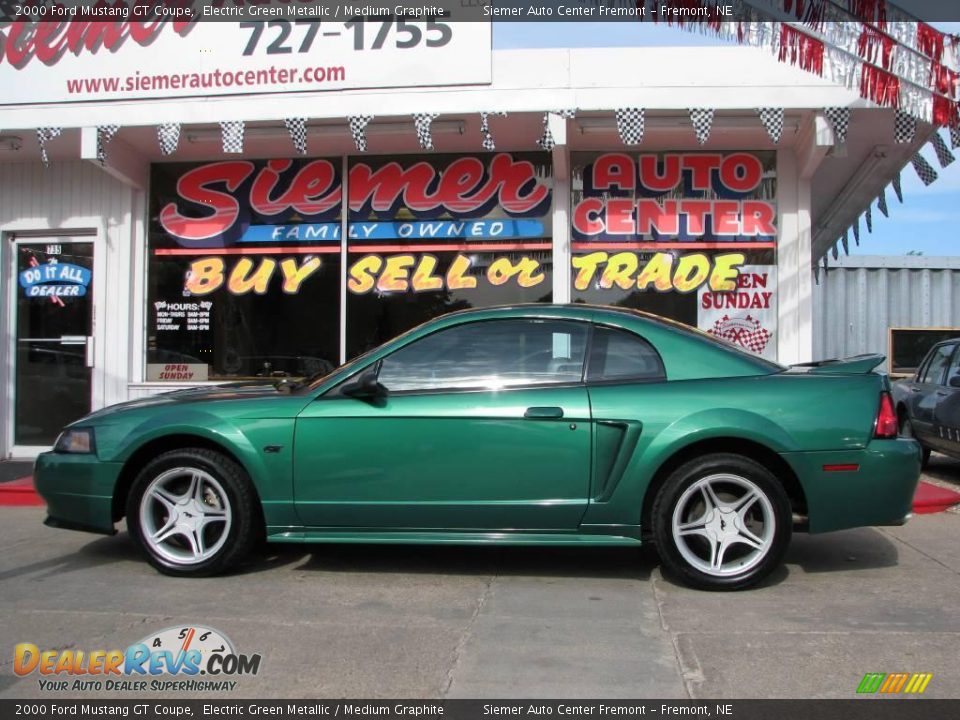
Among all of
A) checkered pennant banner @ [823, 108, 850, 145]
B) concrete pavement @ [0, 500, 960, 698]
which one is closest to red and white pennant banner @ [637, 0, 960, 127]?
checkered pennant banner @ [823, 108, 850, 145]

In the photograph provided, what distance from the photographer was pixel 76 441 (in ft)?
15.3

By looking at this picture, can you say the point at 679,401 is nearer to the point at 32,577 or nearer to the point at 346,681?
the point at 346,681

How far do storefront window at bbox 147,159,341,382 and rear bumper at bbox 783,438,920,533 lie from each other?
5466 mm

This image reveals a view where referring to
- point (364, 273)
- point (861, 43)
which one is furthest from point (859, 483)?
point (364, 273)

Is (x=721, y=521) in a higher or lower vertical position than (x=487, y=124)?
lower

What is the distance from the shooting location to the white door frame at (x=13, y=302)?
860cm

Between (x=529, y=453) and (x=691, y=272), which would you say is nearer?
(x=529, y=453)

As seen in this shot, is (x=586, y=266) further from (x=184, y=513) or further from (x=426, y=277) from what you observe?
(x=184, y=513)

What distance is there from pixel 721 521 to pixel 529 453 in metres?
1.09

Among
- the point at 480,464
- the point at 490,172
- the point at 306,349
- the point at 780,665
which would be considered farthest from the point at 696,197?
the point at 780,665

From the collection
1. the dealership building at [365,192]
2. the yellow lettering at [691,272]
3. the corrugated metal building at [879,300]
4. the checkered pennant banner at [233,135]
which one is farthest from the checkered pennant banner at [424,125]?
the corrugated metal building at [879,300]

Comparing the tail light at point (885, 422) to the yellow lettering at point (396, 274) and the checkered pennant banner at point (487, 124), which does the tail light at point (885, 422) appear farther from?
the yellow lettering at point (396, 274)

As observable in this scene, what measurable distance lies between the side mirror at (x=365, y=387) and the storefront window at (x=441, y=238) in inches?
155

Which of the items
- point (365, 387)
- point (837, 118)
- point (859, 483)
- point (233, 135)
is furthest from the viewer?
point (233, 135)
